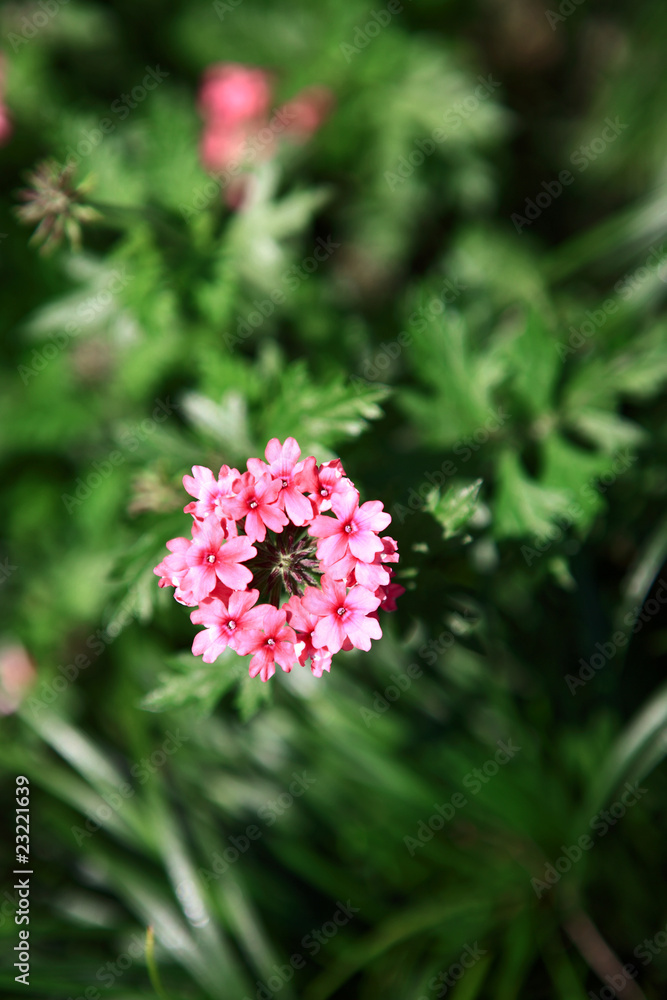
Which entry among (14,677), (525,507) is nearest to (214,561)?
(525,507)

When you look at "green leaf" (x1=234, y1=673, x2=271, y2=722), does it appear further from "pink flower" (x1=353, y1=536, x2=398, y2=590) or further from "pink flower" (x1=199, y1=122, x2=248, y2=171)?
"pink flower" (x1=199, y1=122, x2=248, y2=171)

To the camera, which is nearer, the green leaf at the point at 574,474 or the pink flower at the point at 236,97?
the green leaf at the point at 574,474

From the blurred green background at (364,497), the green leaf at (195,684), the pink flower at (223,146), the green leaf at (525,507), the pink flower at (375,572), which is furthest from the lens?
the pink flower at (223,146)

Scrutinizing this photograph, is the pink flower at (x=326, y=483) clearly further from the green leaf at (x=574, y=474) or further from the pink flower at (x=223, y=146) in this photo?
the pink flower at (x=223, y=146)

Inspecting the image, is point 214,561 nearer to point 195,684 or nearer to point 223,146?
point 195,684

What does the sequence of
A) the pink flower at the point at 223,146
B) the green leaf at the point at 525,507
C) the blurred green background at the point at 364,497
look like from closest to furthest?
the green leaf at the point at 525,507
the blurred green background at the point at 364,497
the pink flower at the point at 223,146

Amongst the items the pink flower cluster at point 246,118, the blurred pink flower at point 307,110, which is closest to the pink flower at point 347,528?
the pink flower cluster at point 246,118

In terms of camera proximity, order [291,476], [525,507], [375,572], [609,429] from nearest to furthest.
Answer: [375,572] < [291,476] < [525,507] < [609,429]
